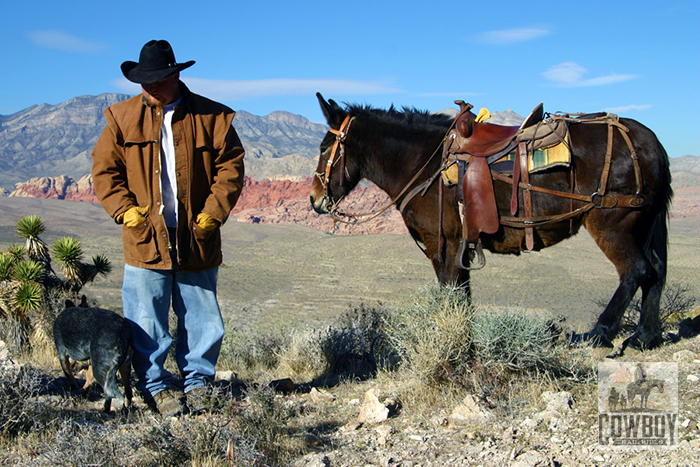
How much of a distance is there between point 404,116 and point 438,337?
2.15 m

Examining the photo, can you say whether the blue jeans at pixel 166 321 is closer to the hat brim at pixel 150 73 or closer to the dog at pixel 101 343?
the dog at pixel 101 343

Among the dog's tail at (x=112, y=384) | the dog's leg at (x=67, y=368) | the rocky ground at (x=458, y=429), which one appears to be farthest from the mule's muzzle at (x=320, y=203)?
the dog's leg at (x=67, y=368)

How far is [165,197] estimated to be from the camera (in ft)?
12.2

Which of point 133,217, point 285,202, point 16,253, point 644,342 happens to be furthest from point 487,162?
point 285,202

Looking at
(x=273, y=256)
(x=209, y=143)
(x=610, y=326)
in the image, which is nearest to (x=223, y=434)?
(x=209, y=143)

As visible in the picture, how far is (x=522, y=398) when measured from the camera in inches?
143

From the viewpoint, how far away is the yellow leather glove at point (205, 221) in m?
3.65

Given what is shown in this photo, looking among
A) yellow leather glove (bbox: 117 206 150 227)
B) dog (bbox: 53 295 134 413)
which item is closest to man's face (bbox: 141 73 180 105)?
yellow leather glove (bbox: 117 206 150 227)

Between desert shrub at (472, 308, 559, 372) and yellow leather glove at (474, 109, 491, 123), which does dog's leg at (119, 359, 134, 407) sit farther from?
yellow leather glove at (474, 109, 491, 123)

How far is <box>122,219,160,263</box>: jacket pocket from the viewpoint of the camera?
142 inches

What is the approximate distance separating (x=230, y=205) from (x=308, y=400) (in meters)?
1.75

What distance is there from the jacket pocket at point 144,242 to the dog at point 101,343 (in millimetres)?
494

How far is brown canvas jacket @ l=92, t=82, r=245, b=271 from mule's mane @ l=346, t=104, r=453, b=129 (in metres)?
1.58

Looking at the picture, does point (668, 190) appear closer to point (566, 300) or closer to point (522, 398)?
point (522, 398)
